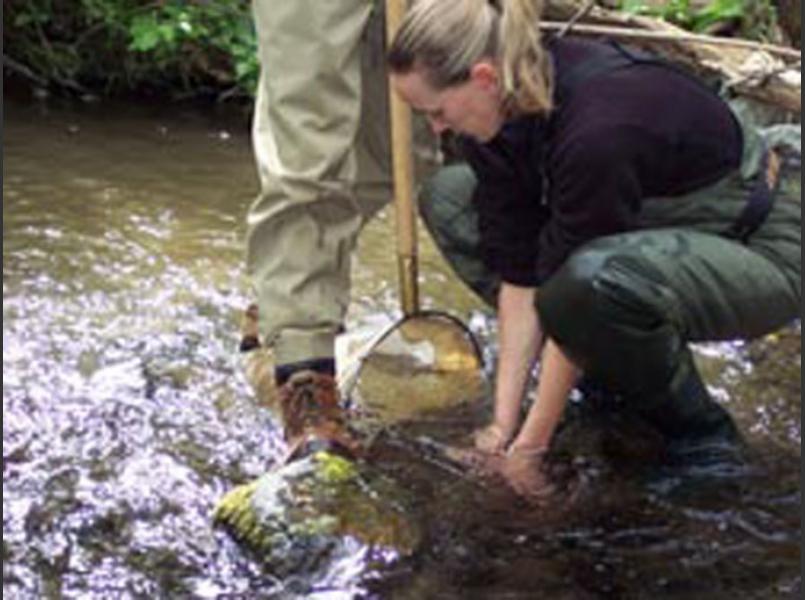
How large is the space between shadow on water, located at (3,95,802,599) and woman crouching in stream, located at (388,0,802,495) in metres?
0.15

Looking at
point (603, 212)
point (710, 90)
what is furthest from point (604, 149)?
point (710, 90)

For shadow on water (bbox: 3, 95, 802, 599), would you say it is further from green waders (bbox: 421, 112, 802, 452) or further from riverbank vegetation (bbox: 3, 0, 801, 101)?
riverbank vegetation (bbox: 3, 0, 801, 101)

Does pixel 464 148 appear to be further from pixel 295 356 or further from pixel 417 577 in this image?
pixel 417 577

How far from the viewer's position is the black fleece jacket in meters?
2.27

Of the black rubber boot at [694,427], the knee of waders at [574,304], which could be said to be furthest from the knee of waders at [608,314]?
the black rubber boot at [694,427]

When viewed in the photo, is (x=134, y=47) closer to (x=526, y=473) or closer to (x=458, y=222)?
Result: (x=458, y=222)

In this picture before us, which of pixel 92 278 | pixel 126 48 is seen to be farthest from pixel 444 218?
pixel 126 48

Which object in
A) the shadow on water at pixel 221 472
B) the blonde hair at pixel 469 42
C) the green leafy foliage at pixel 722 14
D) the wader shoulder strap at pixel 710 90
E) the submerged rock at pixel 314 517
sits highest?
the blonde hair at pixel 469 42

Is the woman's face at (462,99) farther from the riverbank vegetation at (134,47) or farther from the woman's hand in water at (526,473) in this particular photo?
the riverbank vegetation at (134,47)

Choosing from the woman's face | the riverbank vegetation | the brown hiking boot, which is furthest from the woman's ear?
the riverbank vegetation

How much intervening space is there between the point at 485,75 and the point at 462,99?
6cm

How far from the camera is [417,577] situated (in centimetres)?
226

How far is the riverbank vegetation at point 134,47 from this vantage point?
6102 mm

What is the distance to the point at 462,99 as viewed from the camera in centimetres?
232
